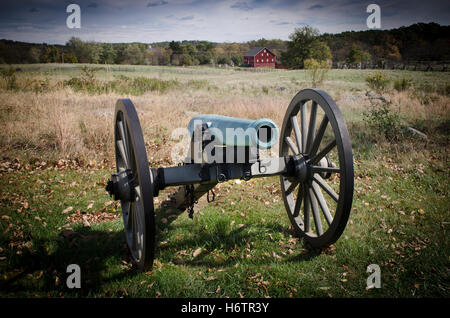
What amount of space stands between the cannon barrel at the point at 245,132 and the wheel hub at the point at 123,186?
2.94 feet

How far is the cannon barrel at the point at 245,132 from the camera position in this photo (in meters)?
2.51

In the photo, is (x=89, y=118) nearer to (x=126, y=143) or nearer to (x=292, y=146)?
(x=126, y=143)

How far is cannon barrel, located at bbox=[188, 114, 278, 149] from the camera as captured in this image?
8.23ft

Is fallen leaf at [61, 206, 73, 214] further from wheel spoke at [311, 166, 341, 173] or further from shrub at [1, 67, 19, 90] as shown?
shrub at [1, 67, 19, 90]

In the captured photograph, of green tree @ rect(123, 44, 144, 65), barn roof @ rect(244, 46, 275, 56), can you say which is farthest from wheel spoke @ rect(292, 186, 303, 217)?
barn roof @ rect(244, 46, 275, 56)

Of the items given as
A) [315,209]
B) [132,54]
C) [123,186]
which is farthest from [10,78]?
[132,54]

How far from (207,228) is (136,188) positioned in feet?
5.01

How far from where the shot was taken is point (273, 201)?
4.79 m

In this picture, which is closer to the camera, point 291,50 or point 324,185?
point 324,185

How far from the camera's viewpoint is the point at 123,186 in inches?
105

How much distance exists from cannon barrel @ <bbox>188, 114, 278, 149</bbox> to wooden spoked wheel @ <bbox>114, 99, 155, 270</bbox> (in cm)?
77
